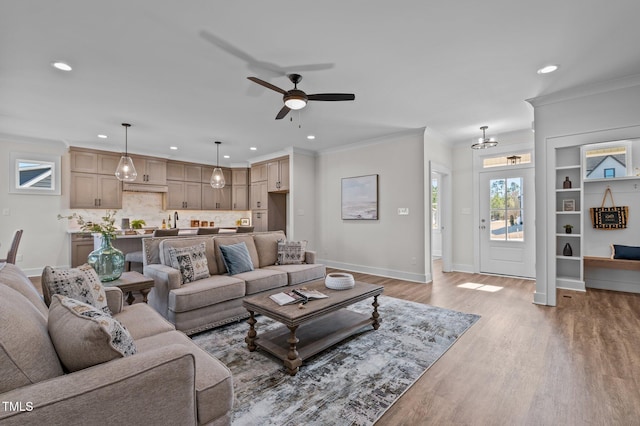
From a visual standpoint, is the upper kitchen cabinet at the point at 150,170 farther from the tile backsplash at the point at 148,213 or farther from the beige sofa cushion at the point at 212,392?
the beige sofa cushion at the point at 212,392

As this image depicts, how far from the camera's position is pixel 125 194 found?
6.60 m

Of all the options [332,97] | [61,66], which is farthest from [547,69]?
[61,66]

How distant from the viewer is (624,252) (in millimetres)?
4281

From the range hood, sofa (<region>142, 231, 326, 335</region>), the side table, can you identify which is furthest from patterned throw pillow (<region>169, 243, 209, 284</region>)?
the range hood

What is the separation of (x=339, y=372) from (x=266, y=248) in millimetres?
2385

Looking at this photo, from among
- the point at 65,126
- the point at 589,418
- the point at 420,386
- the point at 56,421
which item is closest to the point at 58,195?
the point at 65,126

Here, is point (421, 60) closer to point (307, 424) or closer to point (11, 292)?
point (307, 424)

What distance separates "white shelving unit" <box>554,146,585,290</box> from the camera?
400 cm

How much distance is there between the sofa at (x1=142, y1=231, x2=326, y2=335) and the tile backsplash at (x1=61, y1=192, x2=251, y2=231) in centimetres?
383

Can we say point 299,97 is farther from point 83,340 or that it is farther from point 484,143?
point 484,143

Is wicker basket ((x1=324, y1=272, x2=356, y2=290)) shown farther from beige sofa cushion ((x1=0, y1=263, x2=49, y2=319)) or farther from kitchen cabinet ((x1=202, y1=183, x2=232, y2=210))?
kitchen cabinet ((x1=202, y1=183, x2=232, y2=210))

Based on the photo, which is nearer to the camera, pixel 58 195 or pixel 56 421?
pixel 56 421

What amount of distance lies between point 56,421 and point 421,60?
340cm

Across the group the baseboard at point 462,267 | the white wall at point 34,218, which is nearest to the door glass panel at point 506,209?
the baseboard at point 462,267
